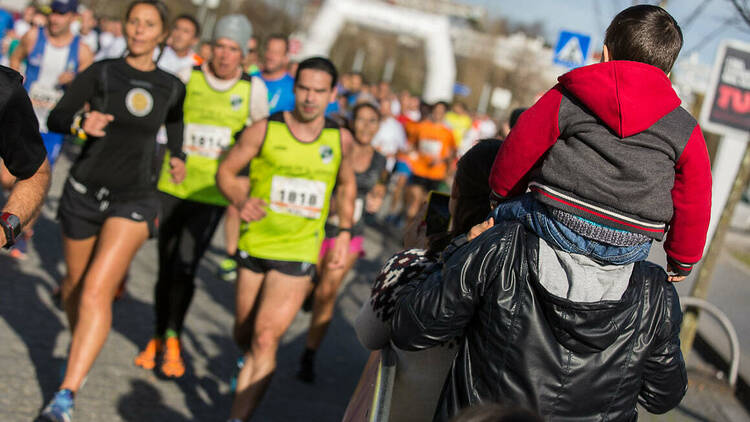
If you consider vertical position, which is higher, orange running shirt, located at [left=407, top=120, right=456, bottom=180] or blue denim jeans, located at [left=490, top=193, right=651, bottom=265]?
blue denim jeans, located at [left=490, top=193, right=651, bottom=265]

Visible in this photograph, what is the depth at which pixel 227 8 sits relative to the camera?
40250mm

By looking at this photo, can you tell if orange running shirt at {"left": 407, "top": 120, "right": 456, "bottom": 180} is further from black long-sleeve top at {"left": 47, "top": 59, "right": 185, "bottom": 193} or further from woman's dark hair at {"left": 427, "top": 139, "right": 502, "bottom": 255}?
woman's dark hair at {"left": 427, "top": 139, "right": 502, "bottom": 255}

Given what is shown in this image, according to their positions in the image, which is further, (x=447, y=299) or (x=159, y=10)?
(x=159, y=10)

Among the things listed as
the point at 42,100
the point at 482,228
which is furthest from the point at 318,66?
the point at 42,100

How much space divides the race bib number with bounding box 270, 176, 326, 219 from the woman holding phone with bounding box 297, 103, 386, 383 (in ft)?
1.35

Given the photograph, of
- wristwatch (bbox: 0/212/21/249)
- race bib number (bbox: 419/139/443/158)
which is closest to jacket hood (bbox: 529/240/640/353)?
wristwatch (bbox: 0/212/21/249)

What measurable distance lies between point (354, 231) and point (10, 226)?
4060mm

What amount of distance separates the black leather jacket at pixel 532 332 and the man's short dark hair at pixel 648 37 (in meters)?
0.62

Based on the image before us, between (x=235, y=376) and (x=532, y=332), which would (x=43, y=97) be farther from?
(x=532, y=332)

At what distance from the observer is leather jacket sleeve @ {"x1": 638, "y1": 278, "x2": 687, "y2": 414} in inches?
104

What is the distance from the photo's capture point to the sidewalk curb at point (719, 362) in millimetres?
7953

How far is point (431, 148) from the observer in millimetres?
12922

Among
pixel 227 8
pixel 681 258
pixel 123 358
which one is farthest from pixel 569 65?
Answer: pixel 227 8

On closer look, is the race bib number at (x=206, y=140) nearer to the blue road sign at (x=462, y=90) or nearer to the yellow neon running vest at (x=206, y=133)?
the yellow neon running vest at (x=206, y=133)
